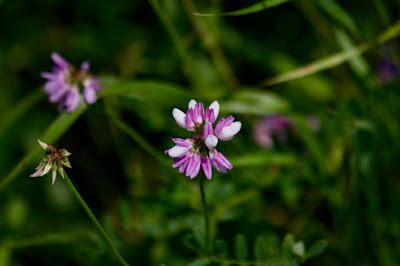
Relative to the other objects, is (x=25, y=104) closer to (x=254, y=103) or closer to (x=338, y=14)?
(x=254, y=103)

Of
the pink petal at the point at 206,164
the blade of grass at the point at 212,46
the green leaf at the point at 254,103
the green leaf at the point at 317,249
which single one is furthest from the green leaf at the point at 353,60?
the pink petal at the point at 206,164

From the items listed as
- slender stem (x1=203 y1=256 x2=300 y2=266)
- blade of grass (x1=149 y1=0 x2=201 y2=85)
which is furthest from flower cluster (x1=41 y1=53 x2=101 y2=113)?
slender stem (x1=203 y1=256 x2=300 y2=266)

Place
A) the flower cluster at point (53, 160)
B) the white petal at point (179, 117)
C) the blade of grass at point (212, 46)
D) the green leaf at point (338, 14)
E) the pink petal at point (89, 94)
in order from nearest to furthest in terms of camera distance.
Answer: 1. the flower cluster at point (53, 160)
2. the white petal at point (179, 117)
3. the pink petal at point (89, 94)
4. the green leaf at point (338, 14)
5. the blade of grass at point (212, 46)

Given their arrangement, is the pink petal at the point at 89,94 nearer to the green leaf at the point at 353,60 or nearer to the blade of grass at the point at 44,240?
the blade of grass at the point at 44,240

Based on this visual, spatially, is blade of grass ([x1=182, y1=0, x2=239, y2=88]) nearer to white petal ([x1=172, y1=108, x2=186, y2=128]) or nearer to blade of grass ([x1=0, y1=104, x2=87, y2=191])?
blade of grass ([x1=0, y1=104, x2=87, y2=191])

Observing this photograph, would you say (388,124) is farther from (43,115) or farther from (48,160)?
(43,115)

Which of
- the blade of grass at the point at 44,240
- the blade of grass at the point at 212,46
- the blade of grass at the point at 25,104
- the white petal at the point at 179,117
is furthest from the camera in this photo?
the blade of grass at the point at 212,46
